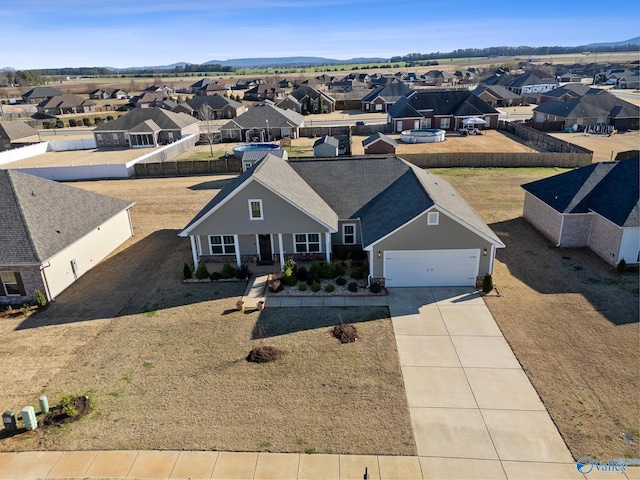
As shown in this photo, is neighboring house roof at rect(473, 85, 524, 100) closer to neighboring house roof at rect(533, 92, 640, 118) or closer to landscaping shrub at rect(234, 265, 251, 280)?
neighboring house roof at rect(533, 92, 640, 118)

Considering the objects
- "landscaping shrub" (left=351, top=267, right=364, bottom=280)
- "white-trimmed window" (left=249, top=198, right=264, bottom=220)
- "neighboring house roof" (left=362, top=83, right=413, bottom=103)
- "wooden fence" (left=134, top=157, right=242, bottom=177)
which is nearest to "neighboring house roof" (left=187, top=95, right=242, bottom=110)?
"neighboring house roof" (left=362, top=83, right=413, bottom=103)

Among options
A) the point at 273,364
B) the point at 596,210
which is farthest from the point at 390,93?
the point at 273,364

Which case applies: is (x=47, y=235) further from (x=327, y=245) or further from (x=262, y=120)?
(x=262, y=120)

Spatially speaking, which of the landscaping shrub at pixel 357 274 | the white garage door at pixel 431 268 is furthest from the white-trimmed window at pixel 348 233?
the white garage door at pixel 431 268

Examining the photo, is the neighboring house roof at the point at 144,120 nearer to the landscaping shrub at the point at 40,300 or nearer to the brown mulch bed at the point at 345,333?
the landscaping shrub at the point at 40,300

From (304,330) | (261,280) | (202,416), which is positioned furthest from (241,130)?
(202,416)

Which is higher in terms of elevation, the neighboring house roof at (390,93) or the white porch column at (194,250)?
the neighboring house roof at (390,93)

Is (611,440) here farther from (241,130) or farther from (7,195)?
(241,130)
